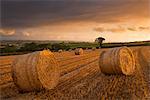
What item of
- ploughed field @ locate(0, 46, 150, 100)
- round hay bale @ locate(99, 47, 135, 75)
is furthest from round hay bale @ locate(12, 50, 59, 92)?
round hay bale @ locate(99, 47, 135, 75)

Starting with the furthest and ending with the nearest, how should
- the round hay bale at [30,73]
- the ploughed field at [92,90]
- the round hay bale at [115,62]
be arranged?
the round hay bale at [115,62], the round hay bale at [30,73], the ploughed field at [92,90]

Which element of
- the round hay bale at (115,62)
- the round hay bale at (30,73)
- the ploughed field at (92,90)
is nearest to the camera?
the ploughed field at (92,90)

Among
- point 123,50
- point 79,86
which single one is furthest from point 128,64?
point 79,86

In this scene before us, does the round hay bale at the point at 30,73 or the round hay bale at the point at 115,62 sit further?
the round hay bale at the point at 115,62

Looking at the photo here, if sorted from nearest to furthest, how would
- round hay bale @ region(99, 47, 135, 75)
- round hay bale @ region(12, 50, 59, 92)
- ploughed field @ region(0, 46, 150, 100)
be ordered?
1. ploughed field @ region(0, 46, 150, 100)
2. round hay bale @ region(12, 50, 59, 92)
3. round hay bale @ region(99, 47, 135, 75)

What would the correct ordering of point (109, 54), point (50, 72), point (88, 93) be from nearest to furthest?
1. point (88, 93)
2. point (50, 72)
3. point (109, 54)

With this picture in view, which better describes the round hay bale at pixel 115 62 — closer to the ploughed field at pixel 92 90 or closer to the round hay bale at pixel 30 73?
the ploughed field at pixel 92 90

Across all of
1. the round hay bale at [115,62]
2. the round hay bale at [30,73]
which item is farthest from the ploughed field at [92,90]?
the round hay bale at [115,62]

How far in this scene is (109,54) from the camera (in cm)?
1227

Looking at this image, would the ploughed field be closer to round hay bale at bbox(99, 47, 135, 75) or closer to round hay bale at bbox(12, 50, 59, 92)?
round hay bale at bbox(12, 50, 59, 92)

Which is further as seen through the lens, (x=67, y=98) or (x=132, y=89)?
(x=132, y=89)

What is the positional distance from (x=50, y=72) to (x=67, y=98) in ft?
7.00

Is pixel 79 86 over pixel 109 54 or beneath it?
beneath

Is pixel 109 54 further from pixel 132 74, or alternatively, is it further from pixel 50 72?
pixel 50 72
